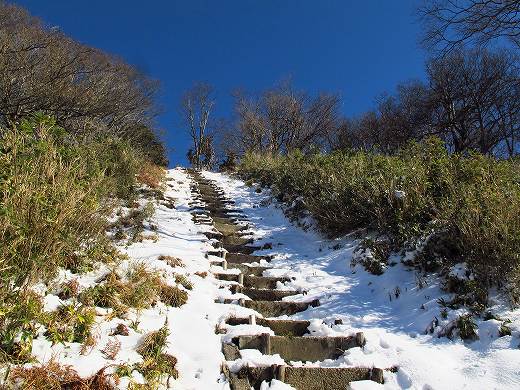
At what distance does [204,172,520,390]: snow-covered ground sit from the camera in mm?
3125

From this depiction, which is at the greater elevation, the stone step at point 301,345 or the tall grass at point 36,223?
the tall grass at point 36,223

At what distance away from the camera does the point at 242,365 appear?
3.13m

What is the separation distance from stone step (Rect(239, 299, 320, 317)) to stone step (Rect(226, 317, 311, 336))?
42 cm

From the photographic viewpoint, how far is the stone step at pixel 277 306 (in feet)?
14.6

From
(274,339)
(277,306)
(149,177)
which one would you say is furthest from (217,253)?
(149,177)

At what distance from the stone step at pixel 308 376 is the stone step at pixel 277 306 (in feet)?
4.27

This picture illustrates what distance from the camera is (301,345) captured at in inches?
143

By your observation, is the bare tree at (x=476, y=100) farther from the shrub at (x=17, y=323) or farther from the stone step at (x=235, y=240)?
the shrub at (x=17, y=323)

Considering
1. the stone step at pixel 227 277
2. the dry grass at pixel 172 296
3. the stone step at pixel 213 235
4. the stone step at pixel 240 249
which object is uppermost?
the stone step at pixel 213 235

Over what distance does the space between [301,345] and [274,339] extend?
248 mm

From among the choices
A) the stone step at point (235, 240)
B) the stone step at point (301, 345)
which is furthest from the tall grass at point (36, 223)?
the stone step at point (235, 240)

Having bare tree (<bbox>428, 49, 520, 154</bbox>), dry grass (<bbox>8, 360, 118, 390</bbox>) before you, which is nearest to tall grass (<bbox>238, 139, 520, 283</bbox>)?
dry grass (<bbox>8, 360, 118, 390</bbox>)

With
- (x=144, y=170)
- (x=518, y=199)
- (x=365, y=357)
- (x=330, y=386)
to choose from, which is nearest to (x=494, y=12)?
(x=518, y=199)

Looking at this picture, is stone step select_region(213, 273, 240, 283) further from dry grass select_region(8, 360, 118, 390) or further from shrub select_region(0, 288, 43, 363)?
dry grass select_region(8, 360, 118, 390)
